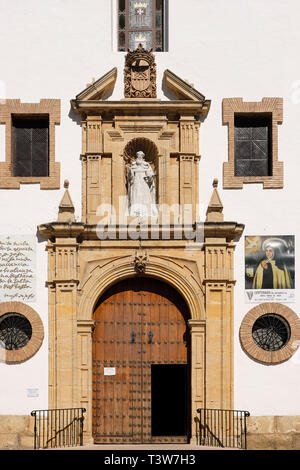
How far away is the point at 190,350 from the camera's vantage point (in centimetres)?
1611

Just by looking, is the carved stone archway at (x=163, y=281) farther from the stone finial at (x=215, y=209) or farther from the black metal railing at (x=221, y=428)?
the stone finial at (x=215, y=209)

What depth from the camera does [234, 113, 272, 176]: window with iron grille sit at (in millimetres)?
16641

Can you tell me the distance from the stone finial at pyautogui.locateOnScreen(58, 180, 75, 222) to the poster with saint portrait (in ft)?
10.4

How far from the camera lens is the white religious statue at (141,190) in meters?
16.3

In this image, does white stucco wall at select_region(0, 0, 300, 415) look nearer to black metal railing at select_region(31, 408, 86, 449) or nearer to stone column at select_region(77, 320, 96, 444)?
stone column at select_region(77, 320, 96, 444)

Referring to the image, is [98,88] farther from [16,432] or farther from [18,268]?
[16,432]

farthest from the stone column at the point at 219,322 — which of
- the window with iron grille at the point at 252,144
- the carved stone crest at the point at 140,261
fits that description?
the window with iron grille at the point at 252,144

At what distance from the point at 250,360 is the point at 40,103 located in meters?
6.02

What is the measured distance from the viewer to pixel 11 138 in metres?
16.6

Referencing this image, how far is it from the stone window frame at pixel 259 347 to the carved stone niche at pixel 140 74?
4.40 meters

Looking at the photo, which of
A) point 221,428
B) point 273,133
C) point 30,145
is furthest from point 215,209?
point 221,428

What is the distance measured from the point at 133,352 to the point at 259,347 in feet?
7.38

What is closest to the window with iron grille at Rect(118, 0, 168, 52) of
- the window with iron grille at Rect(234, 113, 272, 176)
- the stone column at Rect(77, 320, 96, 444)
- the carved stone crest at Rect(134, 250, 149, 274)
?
the window with iron grille at Rect(234, 113, 272, 176)

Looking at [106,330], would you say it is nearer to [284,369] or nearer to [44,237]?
[44,237]
